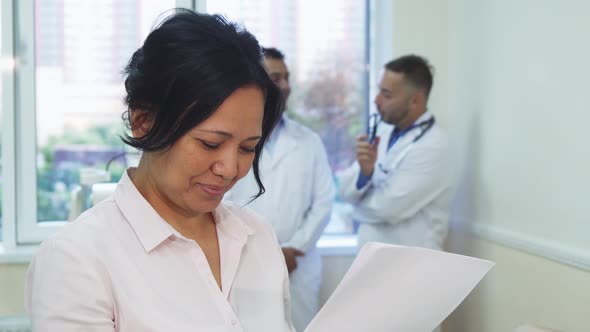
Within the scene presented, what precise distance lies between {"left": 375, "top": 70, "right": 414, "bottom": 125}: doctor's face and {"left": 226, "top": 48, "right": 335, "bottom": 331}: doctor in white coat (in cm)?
33

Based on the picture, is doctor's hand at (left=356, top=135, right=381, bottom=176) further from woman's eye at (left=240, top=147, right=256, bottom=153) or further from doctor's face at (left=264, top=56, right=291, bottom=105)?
woman's eye at (left=240, top=147, right=256, bottom=153)

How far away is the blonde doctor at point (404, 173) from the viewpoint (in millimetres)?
2590

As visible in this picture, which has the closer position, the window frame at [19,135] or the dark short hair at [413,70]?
the dark short hair at [413,70]

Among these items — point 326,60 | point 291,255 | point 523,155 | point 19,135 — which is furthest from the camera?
Result: point 326,60

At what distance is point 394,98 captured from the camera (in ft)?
8.91

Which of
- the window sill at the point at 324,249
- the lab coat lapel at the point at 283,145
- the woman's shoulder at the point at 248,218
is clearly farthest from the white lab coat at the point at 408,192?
the woman's shoulder at the point at 248,218

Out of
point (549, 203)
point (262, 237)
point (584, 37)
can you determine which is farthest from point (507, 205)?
point (262, 237)

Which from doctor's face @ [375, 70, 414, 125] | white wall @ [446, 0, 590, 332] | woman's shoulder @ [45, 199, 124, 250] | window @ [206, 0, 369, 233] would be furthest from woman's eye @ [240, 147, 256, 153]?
window @ [206, 0, 369, 233]

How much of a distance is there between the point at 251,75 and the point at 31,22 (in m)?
2.29

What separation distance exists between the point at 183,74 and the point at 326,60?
2427 mm

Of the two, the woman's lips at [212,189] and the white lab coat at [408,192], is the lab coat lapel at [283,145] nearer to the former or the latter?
the white lab coat at [408,192]

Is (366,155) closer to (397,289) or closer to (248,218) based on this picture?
(248,218)

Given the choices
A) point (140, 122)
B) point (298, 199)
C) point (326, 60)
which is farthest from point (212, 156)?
point (326, 60)

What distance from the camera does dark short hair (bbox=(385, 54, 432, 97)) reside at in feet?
8.91
